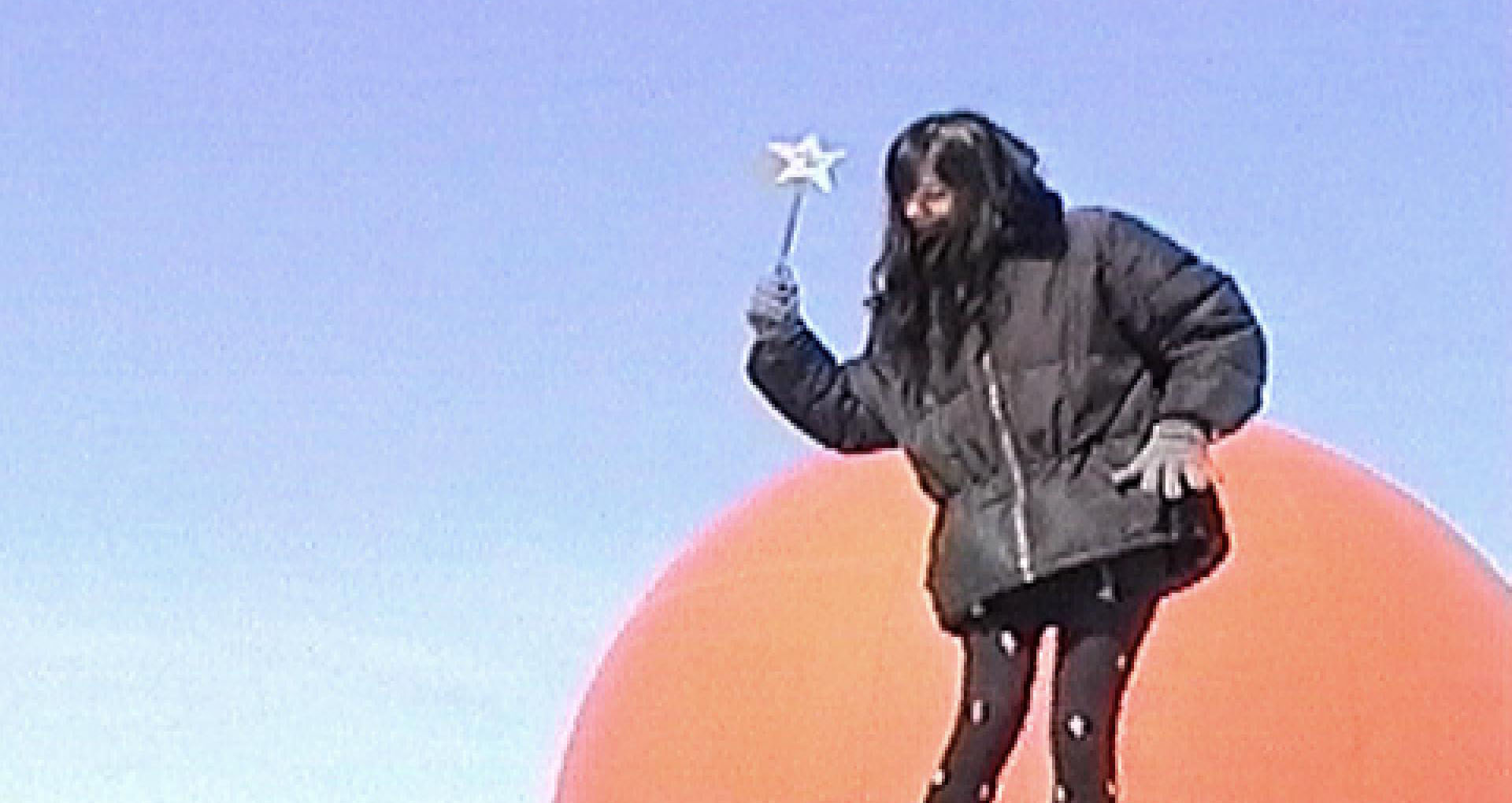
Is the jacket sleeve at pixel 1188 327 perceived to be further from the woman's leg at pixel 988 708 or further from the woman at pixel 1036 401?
the woman's leg at pixel 988 708

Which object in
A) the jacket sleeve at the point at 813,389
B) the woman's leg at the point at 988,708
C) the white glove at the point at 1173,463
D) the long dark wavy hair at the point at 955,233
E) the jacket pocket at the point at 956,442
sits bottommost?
the woman's leg at the point at 988,708

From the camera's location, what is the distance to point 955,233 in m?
4.75

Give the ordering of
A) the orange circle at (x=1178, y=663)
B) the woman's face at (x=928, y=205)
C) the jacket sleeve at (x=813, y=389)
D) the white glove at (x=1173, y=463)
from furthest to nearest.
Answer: the orange circle at (x=1178, y=663) < the jacket sleeve at (x=813, y=389) < the woman's face at (x=928, y=205) < the white glove at (x=1173, y=463)

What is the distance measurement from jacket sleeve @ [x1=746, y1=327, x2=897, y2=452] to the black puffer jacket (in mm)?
100

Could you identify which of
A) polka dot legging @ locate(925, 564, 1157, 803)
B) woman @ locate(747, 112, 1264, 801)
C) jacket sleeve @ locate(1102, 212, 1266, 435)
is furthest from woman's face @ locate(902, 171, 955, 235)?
polka dot legging @ locate(925, 564, 1157, 803)

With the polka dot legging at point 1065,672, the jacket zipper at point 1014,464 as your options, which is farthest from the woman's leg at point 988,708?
the jacket zipper at point 1014,464

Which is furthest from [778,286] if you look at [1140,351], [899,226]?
[1140,351]

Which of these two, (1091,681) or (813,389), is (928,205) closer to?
(813,389)

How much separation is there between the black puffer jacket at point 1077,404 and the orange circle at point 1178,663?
4.64m

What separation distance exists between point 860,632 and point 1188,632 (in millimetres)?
1067

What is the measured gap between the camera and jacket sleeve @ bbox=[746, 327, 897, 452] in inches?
192

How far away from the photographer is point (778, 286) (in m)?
4.89

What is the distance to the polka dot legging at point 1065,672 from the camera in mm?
4734

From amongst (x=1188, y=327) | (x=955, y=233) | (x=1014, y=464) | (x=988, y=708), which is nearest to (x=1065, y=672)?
(x=988, y=708)
